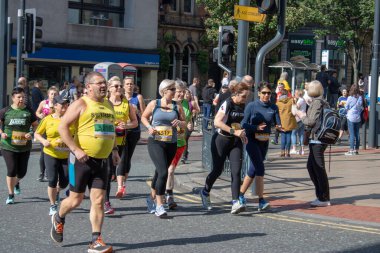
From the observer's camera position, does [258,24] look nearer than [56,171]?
No

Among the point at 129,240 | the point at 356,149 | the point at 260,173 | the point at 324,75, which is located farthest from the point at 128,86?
the point at 324,75

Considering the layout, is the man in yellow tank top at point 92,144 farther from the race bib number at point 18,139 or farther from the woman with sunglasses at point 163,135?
the race bib number at point 18,139

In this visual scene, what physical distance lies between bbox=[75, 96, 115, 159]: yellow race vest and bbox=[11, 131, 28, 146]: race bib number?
283 cm

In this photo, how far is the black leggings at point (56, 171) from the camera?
8781mm

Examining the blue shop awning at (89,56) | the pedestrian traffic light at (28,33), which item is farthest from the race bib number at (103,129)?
the blue shop awning at (89,56)

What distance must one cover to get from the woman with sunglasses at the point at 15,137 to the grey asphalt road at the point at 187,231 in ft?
1.42

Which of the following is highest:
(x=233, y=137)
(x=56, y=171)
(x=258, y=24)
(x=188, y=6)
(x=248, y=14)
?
(x=188, y=6)

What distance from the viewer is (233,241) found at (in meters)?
7.62

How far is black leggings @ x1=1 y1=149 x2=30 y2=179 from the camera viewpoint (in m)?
9.56

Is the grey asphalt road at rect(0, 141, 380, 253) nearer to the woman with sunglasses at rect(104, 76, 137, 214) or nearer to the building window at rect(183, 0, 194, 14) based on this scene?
the woman with sunglasses at rect(104, 76, 137, 214)

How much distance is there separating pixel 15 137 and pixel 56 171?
1104 mm

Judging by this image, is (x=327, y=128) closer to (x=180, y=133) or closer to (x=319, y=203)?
(x=319, y=203)

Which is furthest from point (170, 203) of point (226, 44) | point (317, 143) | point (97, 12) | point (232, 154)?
point (97, 12)

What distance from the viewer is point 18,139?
31.4 ft
